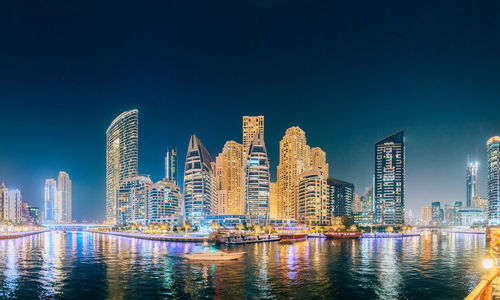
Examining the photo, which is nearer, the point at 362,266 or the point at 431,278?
the point at 431,278

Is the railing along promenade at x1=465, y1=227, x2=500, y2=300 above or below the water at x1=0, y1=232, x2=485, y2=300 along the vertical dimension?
above

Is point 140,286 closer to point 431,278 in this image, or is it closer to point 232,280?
point 232,280

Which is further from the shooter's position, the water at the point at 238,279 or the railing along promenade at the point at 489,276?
the water at the point at 238,279

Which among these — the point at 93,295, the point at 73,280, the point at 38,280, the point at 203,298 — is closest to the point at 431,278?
the point at 203,298

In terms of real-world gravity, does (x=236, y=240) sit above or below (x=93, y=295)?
below

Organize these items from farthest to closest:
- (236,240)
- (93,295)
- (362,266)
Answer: (236,240), (362,266), (93,295)

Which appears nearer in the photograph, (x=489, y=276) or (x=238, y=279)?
(x=489, y=276)

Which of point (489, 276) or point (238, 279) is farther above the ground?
point (489, 276)

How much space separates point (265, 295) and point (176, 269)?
1038 inches

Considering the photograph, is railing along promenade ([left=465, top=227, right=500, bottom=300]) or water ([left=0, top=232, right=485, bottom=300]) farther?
water ([left=0, top=232, right=485, bottom=300])

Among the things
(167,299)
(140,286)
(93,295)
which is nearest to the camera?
(167,299)

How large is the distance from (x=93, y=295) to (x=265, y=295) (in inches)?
799

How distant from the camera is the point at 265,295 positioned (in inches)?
1801

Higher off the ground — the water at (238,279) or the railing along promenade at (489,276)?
the railing along promenade at (489,276)
